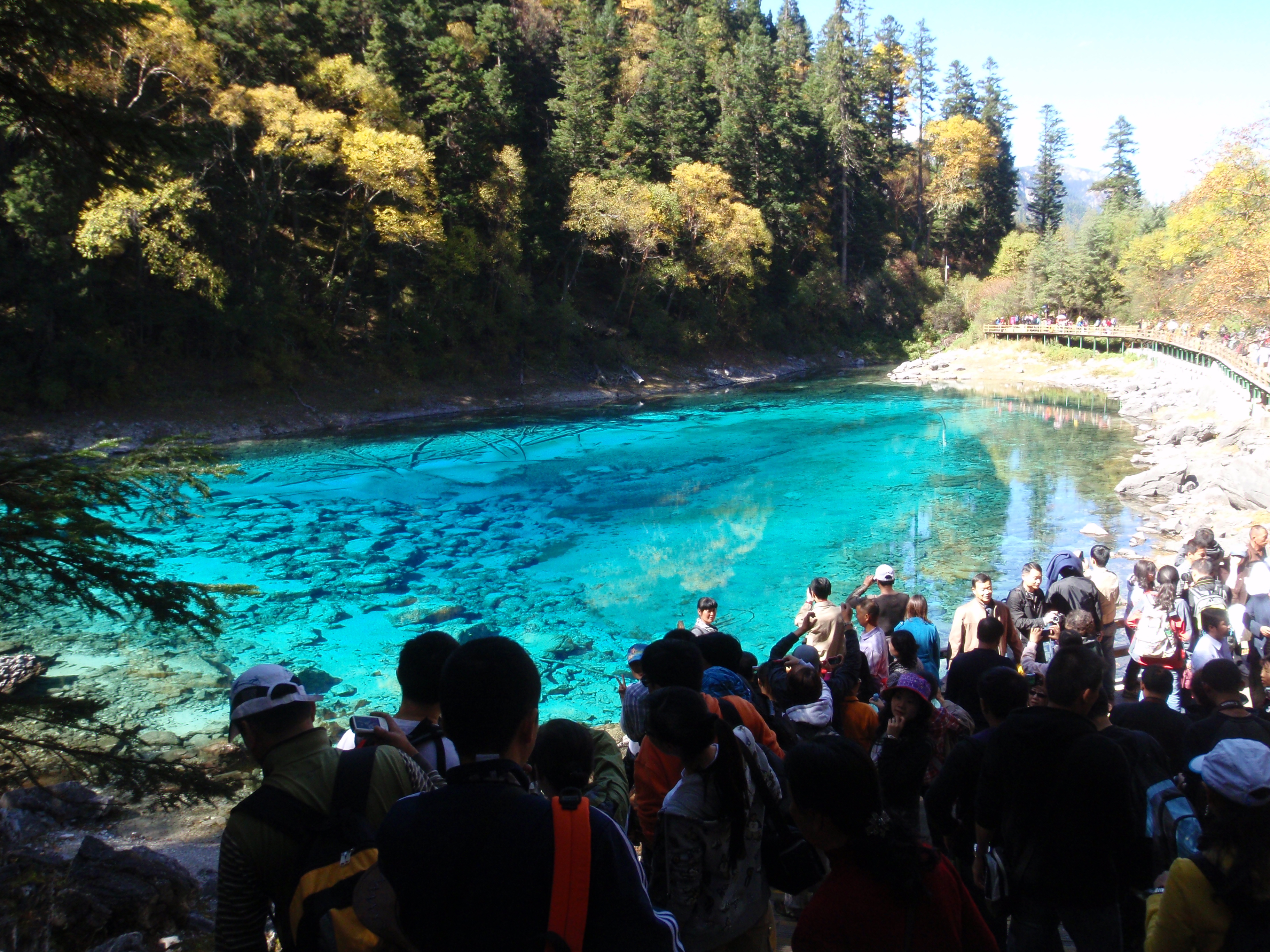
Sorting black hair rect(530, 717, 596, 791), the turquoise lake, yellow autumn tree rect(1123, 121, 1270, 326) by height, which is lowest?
the turquoise lake

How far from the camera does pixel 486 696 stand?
1.77 metres

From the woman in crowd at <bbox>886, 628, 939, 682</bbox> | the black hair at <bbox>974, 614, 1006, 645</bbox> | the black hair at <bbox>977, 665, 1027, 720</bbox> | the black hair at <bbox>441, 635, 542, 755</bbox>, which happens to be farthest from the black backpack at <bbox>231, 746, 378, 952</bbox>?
the black hair at <bbox>974, 614, 1006, 645</bbox>

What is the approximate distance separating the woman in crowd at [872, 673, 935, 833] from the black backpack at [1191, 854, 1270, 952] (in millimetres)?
1318

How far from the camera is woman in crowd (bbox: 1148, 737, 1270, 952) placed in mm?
1968

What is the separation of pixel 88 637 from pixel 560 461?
13.0 m

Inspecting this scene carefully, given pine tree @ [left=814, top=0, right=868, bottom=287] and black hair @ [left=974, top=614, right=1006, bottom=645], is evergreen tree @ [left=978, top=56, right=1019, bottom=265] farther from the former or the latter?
black hair @ [left=974, top=614, right=1006, bottom=645]

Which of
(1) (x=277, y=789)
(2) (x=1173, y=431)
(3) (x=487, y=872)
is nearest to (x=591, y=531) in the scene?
(1) (x=277, y=789)

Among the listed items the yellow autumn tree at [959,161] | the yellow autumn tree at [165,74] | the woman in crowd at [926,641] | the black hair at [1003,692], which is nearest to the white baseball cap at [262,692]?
the black hair at [1003,692]

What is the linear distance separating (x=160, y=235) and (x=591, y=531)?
16.6m

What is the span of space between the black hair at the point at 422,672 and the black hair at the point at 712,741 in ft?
2.62

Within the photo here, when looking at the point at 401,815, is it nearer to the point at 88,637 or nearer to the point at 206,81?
the point at 88,637

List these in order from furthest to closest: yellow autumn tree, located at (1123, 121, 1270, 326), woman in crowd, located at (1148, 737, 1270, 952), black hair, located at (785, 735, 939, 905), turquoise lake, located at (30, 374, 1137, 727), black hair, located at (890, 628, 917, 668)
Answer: yellow autumn tree, located at (1123, 121, 1270, 326)
turquoise lake, located at (30, 374, 1137, 727)
black hair, located at (890, 628, 917, 668)
woman in crowd, located at (1148, 737, 1270, 952)
black hair, located at (785, 735, 939, 905)

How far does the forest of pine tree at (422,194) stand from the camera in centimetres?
2069

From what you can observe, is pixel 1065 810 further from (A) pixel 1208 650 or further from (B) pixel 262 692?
(A) pixel 1208 650
